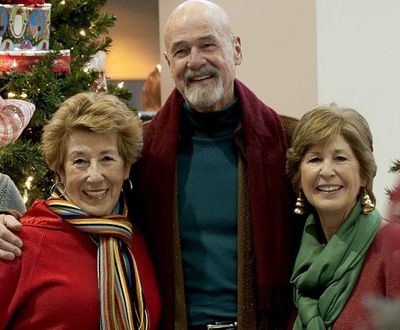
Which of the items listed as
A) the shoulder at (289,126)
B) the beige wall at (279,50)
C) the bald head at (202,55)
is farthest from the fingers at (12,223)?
the beige wall at (279,50)

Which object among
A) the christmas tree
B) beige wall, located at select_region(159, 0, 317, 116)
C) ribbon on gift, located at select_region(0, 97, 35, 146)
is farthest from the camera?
beige wall, located at select_region(159, 0, 317, 116)

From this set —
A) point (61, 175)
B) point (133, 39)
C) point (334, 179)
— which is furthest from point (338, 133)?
point (133, 39)

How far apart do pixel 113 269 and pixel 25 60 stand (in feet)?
4.18

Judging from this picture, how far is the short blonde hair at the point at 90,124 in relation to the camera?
180 centimetres

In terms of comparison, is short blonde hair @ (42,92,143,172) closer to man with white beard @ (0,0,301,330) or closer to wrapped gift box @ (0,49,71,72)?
man with white beard @ (0,0,301,330)

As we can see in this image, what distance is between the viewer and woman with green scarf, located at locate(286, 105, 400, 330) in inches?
63.7

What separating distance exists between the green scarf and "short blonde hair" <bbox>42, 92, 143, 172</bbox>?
56 cm

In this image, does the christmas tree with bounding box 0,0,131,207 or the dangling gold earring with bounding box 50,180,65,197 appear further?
the christmas tree with bounding box 0,0,131,207

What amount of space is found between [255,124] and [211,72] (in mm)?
201

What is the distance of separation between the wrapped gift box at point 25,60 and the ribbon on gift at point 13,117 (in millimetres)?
219

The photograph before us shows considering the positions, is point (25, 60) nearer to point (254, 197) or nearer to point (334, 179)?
point (254, 197)

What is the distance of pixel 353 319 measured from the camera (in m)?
1.55

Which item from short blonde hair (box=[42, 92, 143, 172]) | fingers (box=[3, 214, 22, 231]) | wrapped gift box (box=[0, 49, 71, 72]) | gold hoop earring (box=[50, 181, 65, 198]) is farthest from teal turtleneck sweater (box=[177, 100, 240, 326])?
wrapped gift box (box=[0, 49, 71, 72])

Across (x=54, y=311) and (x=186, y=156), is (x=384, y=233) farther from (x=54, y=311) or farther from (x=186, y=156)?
(x=186, y=156)
